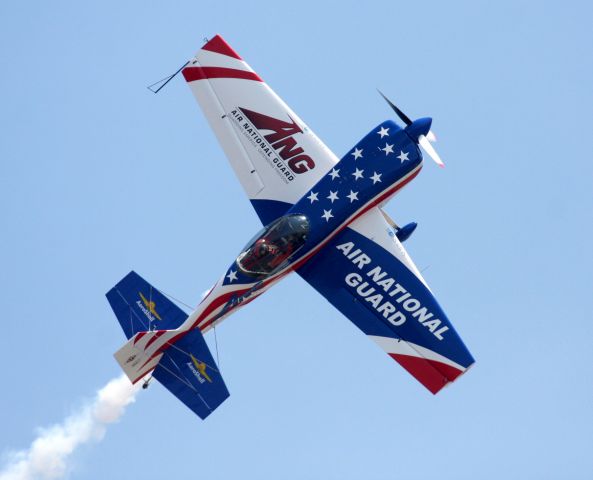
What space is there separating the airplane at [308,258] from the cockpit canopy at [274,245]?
0.03m

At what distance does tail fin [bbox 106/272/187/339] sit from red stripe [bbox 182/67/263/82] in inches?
250

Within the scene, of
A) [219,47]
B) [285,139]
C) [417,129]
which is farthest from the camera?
[219,47]

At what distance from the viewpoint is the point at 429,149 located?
3238 centimetres

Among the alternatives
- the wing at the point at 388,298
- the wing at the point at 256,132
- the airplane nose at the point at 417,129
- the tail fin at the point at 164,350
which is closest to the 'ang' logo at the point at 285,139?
the wing at the point at 256,132

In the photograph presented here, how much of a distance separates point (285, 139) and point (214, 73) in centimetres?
293

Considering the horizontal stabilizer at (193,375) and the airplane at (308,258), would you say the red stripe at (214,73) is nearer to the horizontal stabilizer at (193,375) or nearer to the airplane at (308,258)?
the airplane at (308,258)

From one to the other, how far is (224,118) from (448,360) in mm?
9129

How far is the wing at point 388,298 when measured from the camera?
3075 cm

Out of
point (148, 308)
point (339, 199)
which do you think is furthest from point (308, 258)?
point (148, 308)

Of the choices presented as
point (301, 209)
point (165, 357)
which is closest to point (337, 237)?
point (301, 209)

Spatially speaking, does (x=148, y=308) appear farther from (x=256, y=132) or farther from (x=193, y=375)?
(x=256, y=132)

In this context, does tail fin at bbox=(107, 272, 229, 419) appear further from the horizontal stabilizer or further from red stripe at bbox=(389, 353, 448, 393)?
red stripe at bbox=(389, 353, 448, 393)

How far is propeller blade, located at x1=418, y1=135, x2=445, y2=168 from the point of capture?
3222cm

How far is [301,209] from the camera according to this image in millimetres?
31656
